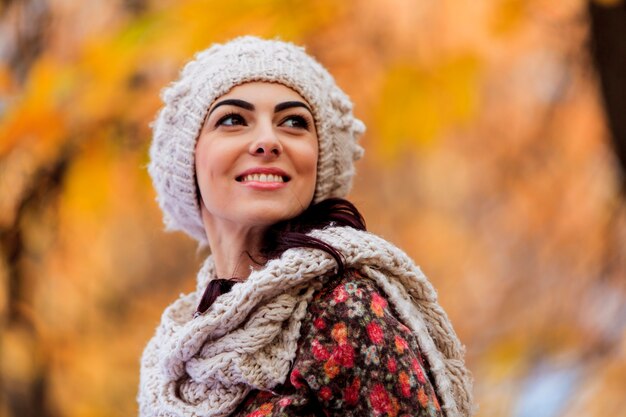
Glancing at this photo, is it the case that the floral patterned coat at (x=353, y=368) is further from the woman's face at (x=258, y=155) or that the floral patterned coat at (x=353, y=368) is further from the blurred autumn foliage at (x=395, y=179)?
the blurred autumn foliage at (x=395, y=179)

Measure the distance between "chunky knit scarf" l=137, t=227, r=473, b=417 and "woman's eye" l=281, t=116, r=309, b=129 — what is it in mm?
253

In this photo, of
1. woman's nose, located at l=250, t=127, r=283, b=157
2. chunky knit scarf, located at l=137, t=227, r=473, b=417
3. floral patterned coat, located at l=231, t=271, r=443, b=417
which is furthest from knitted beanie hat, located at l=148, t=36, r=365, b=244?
floral patterned coat, located at l=231, t=271, r=443, b=417

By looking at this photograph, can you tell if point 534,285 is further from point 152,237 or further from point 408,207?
point 152,237

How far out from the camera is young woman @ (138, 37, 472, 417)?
1784mm

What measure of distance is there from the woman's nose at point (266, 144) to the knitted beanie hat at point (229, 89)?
13 cm

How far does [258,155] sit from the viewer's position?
2.01 metres

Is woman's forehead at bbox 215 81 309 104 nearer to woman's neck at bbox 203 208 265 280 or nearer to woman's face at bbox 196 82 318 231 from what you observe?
woman's face at bbox 196 82 318 231

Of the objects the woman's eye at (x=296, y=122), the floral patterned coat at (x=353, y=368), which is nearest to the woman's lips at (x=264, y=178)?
the woman's eye at (x=296, y=122)

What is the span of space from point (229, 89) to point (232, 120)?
0.07 m

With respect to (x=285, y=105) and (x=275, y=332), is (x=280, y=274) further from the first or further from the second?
(x=285, y=105)

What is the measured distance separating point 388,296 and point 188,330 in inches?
15.7

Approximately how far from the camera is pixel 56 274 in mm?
5367

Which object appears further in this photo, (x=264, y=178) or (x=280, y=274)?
(x=264, y=178)

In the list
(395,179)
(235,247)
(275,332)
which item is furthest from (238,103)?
(395,179)
